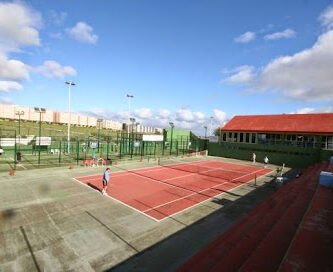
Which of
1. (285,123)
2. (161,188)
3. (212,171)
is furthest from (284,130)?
(161,188)

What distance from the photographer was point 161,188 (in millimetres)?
16953

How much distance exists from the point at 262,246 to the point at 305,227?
5.52ft

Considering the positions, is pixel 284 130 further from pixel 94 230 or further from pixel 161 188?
pixel 94 230

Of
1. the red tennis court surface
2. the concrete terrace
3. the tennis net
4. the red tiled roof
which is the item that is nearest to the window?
the red tiled roof

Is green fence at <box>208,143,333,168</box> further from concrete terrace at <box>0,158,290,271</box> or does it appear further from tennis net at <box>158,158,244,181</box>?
concrete terrace at <box>0,158,290,271</box>

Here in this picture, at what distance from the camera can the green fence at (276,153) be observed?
31344mm

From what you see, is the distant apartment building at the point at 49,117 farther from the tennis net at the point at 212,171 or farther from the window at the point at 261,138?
the window at the point at 261,138

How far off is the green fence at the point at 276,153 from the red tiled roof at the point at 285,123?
3124 mm

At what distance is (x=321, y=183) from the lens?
11500 millimetres

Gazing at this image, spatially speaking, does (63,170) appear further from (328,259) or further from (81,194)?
(328,259)

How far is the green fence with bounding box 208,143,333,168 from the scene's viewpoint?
31344 millimetres

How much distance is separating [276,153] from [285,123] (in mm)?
6581

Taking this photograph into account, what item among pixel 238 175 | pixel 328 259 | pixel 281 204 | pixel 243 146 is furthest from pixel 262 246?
pixel 243 146

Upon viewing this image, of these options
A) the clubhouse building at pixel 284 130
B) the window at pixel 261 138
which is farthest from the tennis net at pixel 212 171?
the clubhouse building at pixel 284 130
